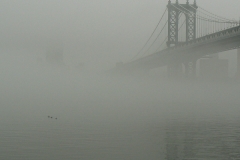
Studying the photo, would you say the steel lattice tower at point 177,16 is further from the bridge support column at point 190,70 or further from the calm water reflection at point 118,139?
the calm water reflection at point 118,139

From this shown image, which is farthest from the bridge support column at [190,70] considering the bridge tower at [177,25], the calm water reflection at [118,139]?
the calm water reflection at [118,139]

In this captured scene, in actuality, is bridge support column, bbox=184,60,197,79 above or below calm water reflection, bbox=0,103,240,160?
above

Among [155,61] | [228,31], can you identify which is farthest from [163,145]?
[155,61]

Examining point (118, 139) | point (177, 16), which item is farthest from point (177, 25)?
point (118, 139)

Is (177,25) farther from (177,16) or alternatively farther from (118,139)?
(118,139)

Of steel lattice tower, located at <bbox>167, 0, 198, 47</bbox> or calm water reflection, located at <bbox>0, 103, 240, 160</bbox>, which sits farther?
steel lattice tower, located at <bbox>167, 0, 198, 47</bbox>

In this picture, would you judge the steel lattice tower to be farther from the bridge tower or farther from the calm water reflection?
the calm water reflection

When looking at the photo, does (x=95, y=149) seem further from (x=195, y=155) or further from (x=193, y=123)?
(x=193, y=123)

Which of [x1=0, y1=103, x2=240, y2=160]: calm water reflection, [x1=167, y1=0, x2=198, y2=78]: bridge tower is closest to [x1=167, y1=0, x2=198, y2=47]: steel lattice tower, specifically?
[x1=167, y1=0, x2=198, y2=78]: bridge tower

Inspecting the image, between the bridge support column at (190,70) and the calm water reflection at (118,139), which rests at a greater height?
the bridge support column at (190,70)

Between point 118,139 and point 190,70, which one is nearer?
point 118,139

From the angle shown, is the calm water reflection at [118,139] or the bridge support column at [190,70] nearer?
the calm water reflection at [118,139]

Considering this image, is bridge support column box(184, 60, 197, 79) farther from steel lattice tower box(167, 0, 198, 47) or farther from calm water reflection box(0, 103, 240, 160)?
calm water reflection box(0, 103, 240, 160)

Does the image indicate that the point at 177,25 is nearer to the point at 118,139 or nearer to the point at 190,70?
the point at 190,70
